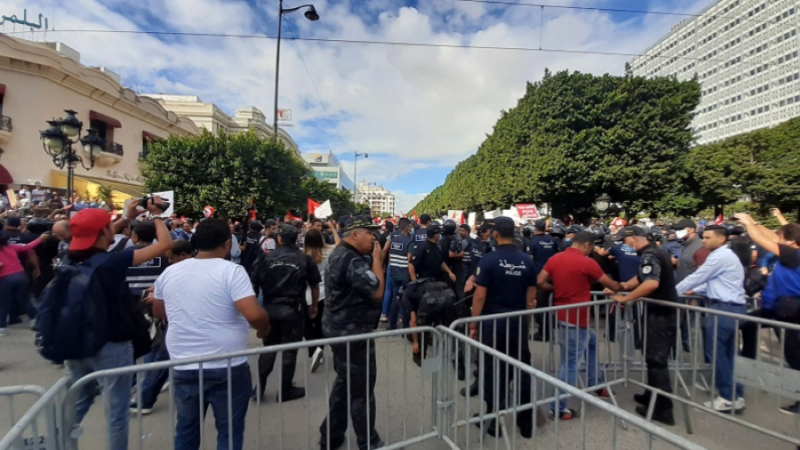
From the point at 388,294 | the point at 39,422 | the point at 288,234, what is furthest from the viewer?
the point at 388,294

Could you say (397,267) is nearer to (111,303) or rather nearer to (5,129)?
(111,303)

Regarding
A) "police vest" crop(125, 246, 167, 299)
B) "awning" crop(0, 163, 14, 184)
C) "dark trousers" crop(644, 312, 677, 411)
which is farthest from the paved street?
"awning" crop(0, 163, 14, 184)

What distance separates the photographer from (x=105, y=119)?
76.9 ft

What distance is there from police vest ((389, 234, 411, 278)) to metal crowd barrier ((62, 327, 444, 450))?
1.93 m

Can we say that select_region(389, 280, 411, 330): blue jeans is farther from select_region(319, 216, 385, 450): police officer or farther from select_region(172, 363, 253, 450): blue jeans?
select_region(172, 363, 253, 450): blue jeans

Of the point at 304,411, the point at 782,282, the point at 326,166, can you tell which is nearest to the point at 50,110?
the point at 304,411

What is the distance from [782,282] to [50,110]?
2717cm

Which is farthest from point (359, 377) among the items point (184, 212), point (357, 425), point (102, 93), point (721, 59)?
point (721, 59)

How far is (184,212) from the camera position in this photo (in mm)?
19938

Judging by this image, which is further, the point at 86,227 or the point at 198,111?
the point at 198,111

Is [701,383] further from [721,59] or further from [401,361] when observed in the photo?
[721,59]

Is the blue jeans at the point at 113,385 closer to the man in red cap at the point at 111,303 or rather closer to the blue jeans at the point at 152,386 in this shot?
the man in red cap at the point at 111,303

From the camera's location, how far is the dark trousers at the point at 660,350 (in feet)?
12.8

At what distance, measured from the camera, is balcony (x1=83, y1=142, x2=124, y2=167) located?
76.3 ft
